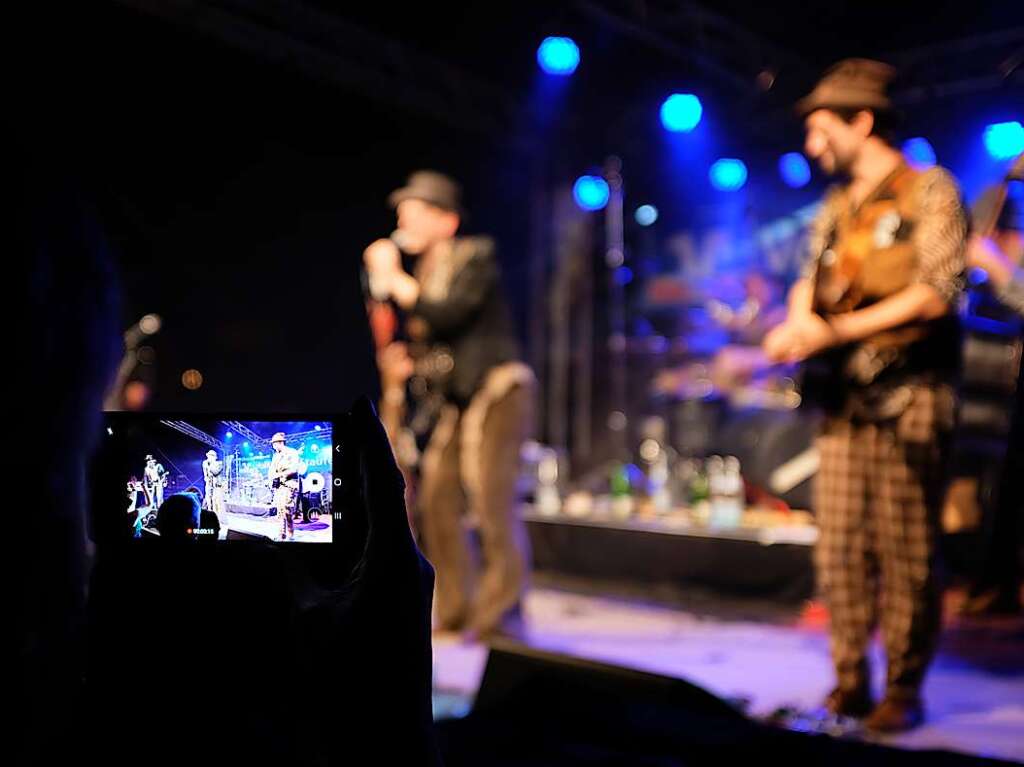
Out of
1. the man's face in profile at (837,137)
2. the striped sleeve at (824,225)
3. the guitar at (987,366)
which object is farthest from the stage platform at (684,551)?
the man's face in profile at (837,137)

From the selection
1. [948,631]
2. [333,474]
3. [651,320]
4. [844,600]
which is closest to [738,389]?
[651,320]

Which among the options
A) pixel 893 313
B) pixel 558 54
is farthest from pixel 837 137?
pixel 558 54

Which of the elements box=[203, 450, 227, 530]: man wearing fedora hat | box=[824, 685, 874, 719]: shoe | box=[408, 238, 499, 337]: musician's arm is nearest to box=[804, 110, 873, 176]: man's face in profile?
box=[408, 238, 499, 337]: musician's arm

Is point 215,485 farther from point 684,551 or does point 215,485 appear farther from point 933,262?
point 684,551

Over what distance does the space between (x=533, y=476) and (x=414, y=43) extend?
249 cm

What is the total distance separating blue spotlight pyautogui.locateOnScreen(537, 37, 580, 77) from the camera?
5410 millimetres

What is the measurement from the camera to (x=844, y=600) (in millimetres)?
2664

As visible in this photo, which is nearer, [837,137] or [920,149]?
[837,137]

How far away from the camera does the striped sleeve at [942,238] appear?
2.46 m

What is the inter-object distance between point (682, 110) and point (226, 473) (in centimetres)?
531

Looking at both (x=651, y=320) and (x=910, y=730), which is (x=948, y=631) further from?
(x=651, y=320)

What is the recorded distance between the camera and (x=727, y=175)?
6.88 m

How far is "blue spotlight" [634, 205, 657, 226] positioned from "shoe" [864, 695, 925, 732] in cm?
476

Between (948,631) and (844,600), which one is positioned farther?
(948,631)
